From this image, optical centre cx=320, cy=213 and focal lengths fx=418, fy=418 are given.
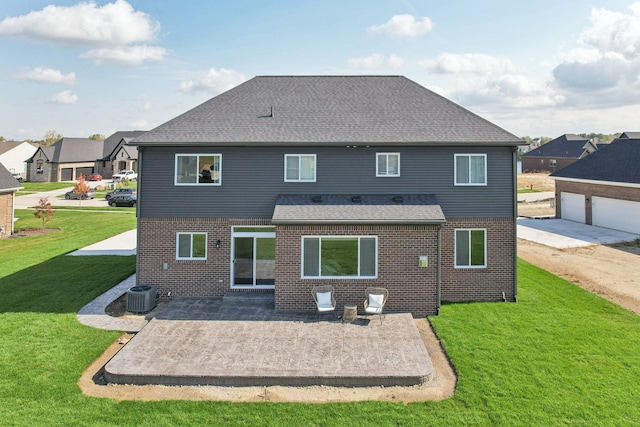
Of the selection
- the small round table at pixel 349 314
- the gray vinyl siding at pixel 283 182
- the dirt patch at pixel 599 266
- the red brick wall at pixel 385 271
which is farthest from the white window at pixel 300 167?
the dirt patch at pixel 599 266

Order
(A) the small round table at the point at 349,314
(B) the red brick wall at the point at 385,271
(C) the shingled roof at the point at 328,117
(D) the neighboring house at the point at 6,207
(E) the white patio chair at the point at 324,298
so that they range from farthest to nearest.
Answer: (D) the neighboring house at the point at 6,207 < (C) the shingled roof at the point at 328,117 < (B) the red brick wall at the point at 385,271 < (E) the white patio chair at the point at 324,298 < (A) the small round table at the point at 349,314

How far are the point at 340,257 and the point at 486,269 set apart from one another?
5205mm

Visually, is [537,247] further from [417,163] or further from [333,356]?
[333,356]

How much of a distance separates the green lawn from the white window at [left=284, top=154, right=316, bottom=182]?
638 cm

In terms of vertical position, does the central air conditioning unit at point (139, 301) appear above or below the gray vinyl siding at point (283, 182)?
below

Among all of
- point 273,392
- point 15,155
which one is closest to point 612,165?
point 273,392

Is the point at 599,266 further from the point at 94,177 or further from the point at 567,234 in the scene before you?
the point at 94,177

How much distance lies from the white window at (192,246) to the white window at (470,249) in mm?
8777

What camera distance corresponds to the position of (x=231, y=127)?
14.9 metres

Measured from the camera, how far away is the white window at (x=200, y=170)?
14523 millimetres

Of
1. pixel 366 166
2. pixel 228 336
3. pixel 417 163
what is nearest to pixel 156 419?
pixel 228 336

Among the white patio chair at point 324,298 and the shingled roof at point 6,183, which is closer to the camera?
the white patio chair at point 324,298

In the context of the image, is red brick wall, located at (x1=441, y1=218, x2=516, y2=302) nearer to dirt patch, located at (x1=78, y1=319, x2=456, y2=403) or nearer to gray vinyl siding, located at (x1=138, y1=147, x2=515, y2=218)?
gray vinyl siding, located at (x1=138, y1=147, x2=515, y2=218)

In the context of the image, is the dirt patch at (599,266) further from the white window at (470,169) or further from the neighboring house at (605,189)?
the white window at (470,169)
